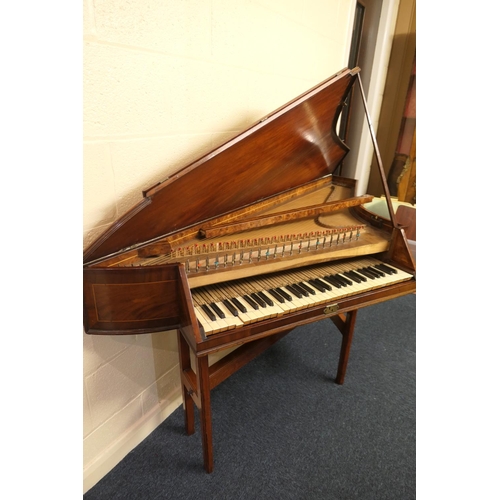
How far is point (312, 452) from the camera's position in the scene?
161 centimetres

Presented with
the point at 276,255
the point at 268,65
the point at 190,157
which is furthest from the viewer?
the point at 268,65

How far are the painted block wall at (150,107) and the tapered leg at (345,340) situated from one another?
38.4 inches

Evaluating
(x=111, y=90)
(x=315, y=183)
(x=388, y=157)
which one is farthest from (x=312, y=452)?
(x=388, y=157)

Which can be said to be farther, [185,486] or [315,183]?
[315,183]

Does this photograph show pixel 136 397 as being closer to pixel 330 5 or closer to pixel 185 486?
pixel 185 486

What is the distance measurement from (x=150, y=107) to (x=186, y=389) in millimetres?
1274

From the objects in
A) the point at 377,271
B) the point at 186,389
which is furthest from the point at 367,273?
the point at 186,389

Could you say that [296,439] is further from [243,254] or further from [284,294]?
[243,254]

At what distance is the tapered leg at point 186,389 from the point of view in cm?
150

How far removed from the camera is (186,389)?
61.3 inches

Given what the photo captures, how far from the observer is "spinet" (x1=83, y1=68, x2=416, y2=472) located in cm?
106

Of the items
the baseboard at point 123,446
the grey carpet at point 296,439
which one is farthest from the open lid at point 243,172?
the grey carpet at point 296,439

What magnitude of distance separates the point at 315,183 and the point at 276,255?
732mm

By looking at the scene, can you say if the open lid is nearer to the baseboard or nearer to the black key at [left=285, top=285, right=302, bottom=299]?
the black key at [left=285, top=285, right=302, bottom=299]
